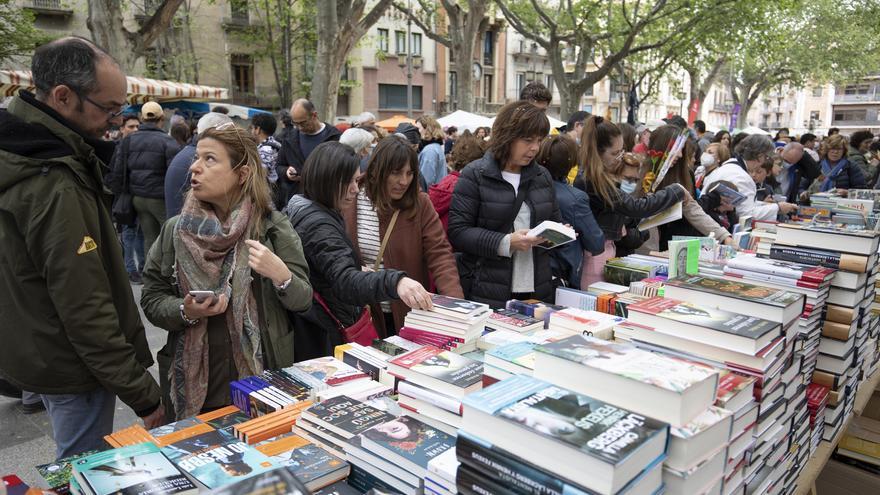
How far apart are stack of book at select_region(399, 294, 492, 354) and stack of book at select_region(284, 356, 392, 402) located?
302mm

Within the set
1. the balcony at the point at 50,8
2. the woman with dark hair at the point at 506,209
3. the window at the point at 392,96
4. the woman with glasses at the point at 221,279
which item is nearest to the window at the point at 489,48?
the window at the point at 392,96

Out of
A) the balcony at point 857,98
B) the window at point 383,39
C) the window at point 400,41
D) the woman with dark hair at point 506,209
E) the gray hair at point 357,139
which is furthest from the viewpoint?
the balcony at point 857,98

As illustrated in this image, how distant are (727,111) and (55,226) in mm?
69065

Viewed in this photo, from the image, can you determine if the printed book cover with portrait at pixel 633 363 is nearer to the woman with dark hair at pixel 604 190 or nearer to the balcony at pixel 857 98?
the woman with dark hair at pixel 604 190

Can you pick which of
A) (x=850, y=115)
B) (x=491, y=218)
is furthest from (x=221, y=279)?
(x=850, y=115)

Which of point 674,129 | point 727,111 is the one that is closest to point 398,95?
point 674,129

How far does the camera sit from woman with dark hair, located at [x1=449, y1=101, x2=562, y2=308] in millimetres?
3018

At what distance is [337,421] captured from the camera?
152 centimetres

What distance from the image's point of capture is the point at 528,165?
3.18 m

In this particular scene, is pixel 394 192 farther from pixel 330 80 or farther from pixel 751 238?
pixel 330 80

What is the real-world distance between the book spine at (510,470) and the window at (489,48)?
40.2m

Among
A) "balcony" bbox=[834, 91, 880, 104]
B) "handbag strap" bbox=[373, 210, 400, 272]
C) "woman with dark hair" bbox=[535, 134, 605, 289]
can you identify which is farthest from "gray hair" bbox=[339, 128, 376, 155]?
"balcony" bbox=[834, 91, 880, 104]

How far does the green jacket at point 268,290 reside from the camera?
2.26m

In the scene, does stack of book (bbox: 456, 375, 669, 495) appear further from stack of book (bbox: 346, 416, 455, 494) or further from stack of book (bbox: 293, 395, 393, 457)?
stack of book (bbox: 293, 395, 393, 457)
